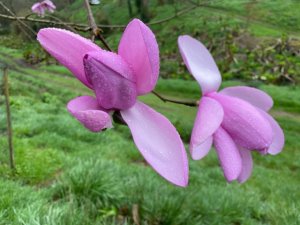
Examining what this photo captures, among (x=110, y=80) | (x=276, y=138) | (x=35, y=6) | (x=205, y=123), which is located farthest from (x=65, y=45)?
(x=35, y=6)

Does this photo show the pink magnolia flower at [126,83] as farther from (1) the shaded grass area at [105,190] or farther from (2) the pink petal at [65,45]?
(1) the shaded grass area at [105,190]

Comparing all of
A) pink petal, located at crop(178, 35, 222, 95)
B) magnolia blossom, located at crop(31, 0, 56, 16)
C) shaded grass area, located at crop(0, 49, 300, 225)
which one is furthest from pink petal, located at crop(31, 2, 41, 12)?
pink petal, located at crop(178, 35, 222, 95)

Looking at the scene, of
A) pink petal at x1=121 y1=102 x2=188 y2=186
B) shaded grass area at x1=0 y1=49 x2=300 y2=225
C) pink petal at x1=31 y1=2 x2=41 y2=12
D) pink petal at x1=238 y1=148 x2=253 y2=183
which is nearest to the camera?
pink petal at x1=121 y1=102 x2=188 y2=186

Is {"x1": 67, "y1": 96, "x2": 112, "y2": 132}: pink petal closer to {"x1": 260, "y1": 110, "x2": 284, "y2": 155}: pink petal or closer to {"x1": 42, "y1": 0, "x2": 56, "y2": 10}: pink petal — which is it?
{"x1": 260, "y1": 110, "x2": 284, "y2": 155}: pink petal

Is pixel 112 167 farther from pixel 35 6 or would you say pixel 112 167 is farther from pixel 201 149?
pixel 201 149

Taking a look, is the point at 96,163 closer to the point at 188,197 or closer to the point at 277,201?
the point at 188,197

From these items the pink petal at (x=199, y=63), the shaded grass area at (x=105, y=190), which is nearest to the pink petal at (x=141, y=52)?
the pink petal at (x=199, y=63)
